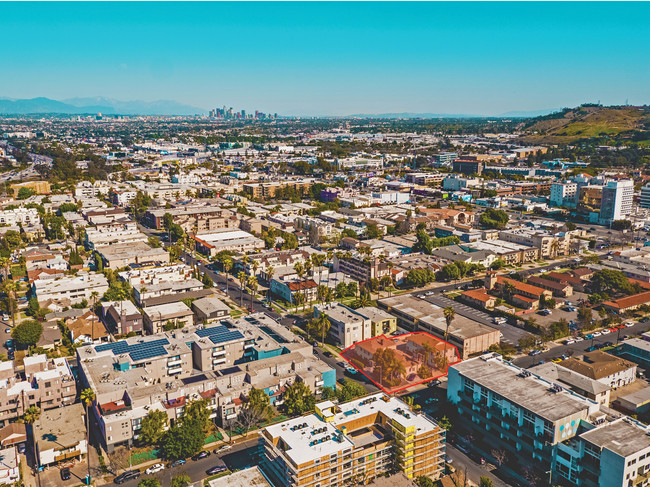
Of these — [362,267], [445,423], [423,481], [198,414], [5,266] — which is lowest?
[423,481]

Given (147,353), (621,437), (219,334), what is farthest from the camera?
(219,334)

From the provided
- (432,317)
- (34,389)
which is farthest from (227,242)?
(34,389)

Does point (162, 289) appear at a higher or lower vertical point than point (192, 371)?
higher

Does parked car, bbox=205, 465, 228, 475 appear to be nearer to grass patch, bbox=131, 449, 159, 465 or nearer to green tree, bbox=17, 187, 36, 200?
grass patch, bbox=131, 449, 159, 465

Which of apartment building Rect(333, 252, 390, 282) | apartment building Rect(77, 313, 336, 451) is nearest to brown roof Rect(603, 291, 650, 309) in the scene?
apartment building Rect(333, 252, 390, 282)

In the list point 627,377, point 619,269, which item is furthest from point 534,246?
point 627,377

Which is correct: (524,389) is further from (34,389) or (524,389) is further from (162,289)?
(162,289)

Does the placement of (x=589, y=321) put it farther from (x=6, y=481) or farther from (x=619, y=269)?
(x=6, y=481)
